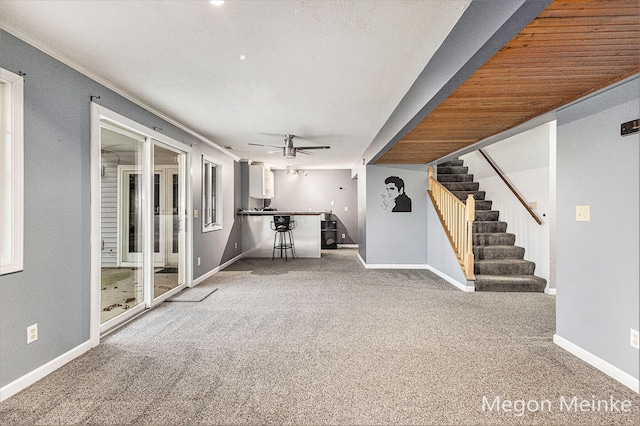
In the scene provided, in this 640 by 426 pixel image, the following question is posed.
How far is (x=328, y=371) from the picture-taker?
2365 millimetres

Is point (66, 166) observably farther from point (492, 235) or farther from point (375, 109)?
point (492, 235)

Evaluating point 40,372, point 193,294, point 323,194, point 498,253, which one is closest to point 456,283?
point 498,253

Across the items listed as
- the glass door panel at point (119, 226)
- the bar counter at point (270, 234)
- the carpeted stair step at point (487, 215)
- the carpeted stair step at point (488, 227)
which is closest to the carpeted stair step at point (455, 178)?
the carpeted stair step at point (487, 215)

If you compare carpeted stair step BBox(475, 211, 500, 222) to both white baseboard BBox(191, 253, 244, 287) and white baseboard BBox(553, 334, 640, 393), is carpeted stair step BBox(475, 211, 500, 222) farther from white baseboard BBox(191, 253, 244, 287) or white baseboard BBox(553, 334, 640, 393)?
white baseboard BBox(191, 253, 244, 287)

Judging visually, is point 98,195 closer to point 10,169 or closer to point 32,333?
point 10,169

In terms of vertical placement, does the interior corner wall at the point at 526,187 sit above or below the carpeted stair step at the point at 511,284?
above

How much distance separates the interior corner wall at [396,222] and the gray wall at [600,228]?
3.54m

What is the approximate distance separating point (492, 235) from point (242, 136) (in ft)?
14.9

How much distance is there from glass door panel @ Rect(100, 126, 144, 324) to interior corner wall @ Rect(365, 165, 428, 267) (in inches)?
160

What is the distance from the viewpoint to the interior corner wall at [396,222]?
634cm

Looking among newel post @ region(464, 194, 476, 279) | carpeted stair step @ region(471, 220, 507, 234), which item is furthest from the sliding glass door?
carpeted stair step @ region(471, 220, 507, 234)

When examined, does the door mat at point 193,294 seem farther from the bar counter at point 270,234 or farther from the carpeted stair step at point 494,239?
the carpeted stair step at point 494,239

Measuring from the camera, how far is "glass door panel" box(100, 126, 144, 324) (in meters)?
3.23

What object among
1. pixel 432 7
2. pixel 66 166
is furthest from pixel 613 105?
pixel 66 166
